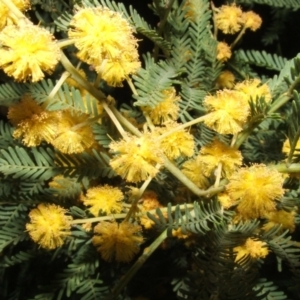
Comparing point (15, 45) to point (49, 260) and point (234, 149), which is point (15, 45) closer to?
point (234, 149)

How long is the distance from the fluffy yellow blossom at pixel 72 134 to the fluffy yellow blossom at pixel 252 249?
31 centimetres

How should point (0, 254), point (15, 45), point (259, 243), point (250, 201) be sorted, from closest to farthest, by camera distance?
point (15, 45), point (250, 201), point (259, 243), point (0, 254)

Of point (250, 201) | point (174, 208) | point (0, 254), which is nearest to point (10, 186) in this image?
point (0, 254)

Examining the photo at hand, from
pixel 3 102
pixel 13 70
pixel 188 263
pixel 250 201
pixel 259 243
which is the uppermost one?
pixel 13 70

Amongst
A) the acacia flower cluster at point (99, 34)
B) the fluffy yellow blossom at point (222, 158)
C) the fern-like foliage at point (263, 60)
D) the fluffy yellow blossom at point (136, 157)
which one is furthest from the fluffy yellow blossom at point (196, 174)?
the fern-like foliage at point (263, 60)

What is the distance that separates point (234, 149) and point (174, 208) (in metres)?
0.14

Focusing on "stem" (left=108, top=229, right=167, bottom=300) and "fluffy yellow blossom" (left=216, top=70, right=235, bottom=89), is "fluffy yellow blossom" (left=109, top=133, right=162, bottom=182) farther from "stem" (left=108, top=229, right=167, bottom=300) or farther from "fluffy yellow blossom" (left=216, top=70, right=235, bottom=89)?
"fluffy yellow blossom" (left=216, top=70, right=235, bottom=89)

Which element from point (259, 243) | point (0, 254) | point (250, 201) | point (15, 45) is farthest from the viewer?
point (0, 254)

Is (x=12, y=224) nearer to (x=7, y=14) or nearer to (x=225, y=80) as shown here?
(x=7, y=14)

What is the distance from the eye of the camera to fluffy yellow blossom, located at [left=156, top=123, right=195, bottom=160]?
73 cm

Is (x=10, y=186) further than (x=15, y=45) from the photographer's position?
Yes

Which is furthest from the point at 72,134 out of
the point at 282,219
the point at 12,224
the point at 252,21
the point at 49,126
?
the point at 252,21

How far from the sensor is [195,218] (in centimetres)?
74

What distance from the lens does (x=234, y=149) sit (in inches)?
29.6
